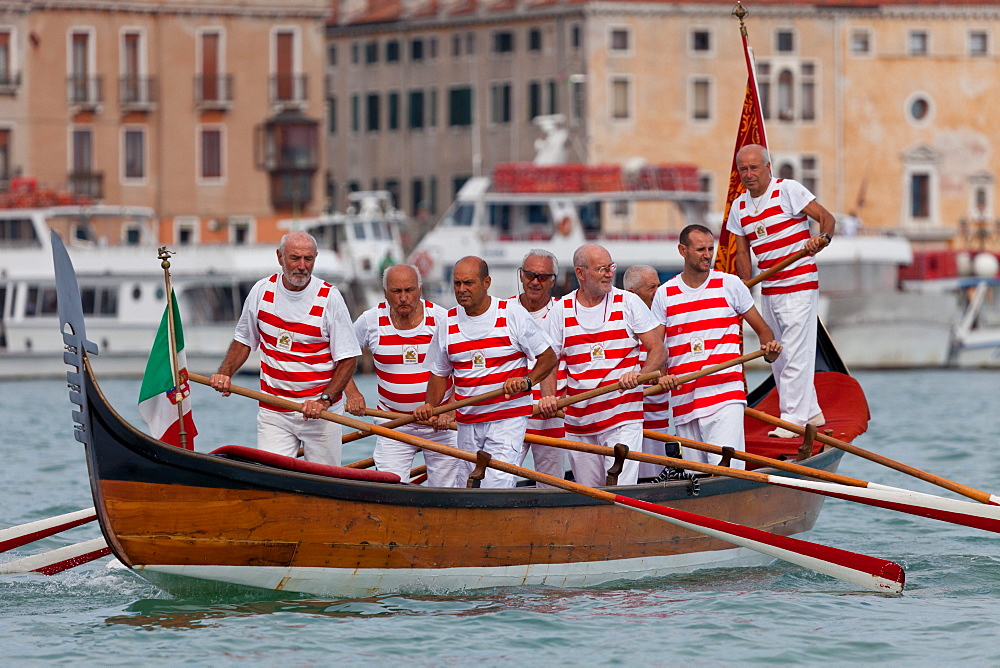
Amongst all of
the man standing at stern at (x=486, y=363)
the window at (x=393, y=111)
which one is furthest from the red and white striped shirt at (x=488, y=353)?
the window at (x=393, y=111)

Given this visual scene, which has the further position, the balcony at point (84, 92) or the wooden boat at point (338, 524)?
the balcony at point (84, 92)

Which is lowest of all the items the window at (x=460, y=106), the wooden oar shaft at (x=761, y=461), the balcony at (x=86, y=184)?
the wooden oar shaft at (x=761, y=461)

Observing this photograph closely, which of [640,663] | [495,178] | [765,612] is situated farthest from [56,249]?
[495,178]

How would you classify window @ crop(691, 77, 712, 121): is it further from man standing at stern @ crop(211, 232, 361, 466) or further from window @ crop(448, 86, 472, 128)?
man standing at stern @ crop(211, 232, 361, 466)

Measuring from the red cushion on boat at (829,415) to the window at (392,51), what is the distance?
3920 cm

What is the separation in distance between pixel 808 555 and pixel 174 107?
30.9 metres

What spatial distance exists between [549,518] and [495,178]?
2154 cm

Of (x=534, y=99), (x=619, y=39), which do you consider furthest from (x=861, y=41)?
(x=534, y=99)

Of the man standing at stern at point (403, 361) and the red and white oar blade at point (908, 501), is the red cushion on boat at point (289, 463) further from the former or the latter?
the red and white oar blade at point (908, 501)

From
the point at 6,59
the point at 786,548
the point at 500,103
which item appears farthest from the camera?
the point at 500,103

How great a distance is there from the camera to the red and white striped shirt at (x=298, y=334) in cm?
976

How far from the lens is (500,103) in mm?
48531

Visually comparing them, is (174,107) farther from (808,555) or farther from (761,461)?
(808,555)

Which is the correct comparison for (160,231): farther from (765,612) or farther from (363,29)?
(765,612)
